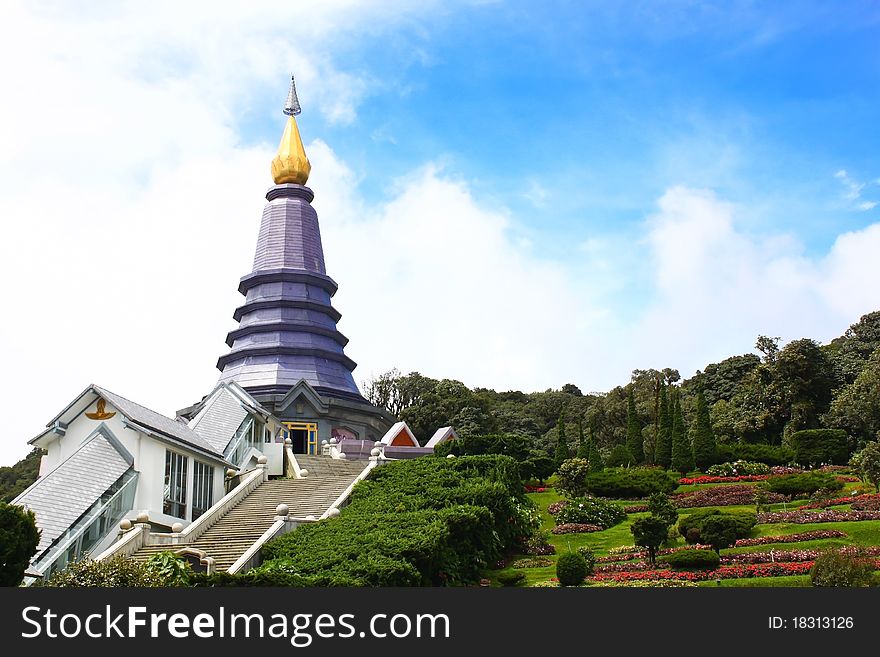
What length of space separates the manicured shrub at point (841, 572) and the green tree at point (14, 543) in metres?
15.5

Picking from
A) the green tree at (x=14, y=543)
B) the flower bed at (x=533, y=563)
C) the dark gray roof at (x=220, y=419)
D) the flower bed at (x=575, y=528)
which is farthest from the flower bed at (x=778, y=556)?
the dark gray roof at (x=220, y=419)

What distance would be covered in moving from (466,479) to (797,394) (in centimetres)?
3445

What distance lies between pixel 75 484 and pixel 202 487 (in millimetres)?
5145

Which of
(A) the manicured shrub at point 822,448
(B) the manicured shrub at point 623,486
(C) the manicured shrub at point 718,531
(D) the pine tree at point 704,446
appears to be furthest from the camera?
(D) the pine tree at point 704,446

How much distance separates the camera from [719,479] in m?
41.7

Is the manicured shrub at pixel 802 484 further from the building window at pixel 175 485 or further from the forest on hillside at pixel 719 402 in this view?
the building window at pixel 175 485

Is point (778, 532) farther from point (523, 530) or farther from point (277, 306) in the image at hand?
point (277, 306)

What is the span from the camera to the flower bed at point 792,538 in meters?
26.6

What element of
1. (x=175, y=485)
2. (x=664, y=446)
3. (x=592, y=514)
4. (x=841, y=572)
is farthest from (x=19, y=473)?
(x=841, y=572)

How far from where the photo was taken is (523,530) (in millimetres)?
27781

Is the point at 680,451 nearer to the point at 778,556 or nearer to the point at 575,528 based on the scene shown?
the point at 575,528

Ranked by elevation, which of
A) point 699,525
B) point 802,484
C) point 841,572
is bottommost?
point 841,572

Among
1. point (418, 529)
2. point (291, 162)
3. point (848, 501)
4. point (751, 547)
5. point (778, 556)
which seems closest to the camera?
point (418, 529)

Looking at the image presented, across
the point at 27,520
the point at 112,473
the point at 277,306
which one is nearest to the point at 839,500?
the point at 112,473
